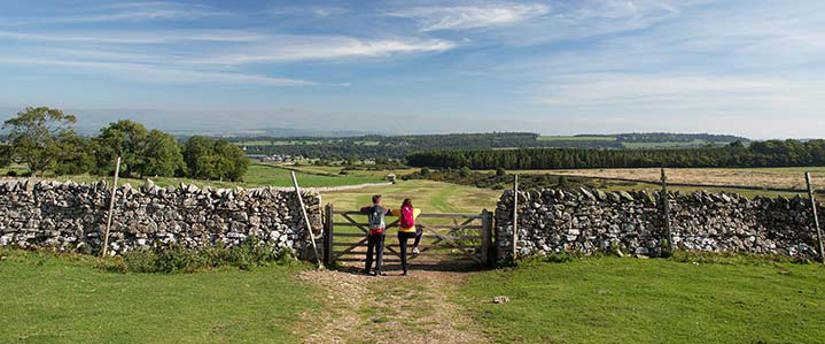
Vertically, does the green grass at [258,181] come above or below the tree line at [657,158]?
below

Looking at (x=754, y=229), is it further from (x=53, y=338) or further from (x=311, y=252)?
(x=53, y=338)

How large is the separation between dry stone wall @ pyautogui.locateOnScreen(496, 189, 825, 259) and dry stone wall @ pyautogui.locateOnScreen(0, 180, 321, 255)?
690 cm

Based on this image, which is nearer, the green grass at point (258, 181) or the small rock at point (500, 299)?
the small rock at point (500, 299)

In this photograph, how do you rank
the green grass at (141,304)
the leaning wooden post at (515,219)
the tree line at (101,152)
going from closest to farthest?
the green grass at (141,304) < the leaning wooden post at (515,219) < the tree line at (101,152)

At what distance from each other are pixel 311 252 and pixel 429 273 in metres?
3.56

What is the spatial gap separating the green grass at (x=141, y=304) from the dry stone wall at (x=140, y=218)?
3.15 ft

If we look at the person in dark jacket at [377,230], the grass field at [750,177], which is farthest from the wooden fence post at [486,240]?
the grass field at [750,177]

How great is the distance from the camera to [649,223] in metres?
16.0

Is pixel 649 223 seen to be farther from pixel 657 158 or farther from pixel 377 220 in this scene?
pixel 657 158

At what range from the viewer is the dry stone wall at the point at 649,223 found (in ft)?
51.8

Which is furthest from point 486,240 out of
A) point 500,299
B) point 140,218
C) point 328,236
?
point 140,218

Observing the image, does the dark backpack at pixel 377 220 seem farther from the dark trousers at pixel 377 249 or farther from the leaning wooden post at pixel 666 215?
the leaning wooden post at pixel 666 215

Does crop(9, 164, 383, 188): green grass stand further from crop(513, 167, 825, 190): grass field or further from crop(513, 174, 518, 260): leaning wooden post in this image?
crop(513, 167, 825, 190): grass field

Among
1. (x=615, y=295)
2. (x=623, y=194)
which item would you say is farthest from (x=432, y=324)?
(x=623, y=194)
